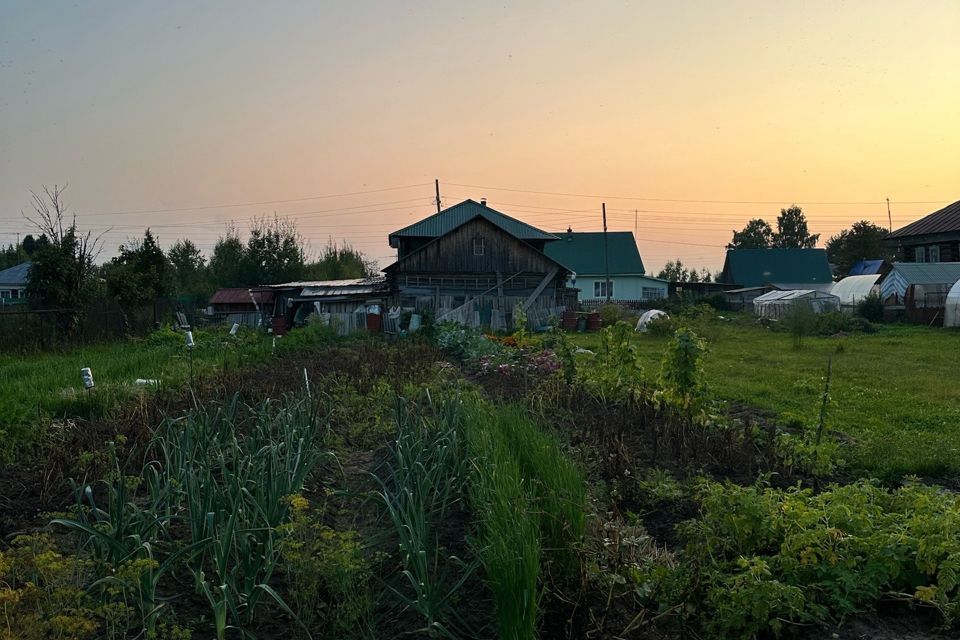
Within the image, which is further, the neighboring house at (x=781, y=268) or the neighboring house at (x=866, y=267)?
the neighboring house at (x=866, y=267)

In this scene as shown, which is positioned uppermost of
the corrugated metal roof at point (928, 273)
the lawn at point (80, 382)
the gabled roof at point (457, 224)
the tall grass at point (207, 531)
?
the gabled roof at point (457, 224)

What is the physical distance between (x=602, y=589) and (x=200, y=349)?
1473 centimetres

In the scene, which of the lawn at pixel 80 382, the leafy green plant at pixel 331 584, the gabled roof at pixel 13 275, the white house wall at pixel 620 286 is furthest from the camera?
the white house wall at pixel 620 286

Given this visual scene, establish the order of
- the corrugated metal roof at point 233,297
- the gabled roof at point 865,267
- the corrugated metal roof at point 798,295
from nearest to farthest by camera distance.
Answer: the corrugated metal roof at point 798,295 < the corrugated metal roof at point 233,297 < the gabled roof at point 865,267

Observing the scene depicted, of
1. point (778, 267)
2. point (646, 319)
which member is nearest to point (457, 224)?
point (646, 319)

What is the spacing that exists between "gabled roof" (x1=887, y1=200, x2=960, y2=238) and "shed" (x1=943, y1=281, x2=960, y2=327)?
13226 millimetres

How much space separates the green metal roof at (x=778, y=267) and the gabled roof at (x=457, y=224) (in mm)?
24198

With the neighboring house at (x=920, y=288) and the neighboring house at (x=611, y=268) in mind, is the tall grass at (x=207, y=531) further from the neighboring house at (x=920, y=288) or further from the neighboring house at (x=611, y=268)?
the neighboring house at (x=611, y=268)

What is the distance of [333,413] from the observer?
7695 millimetres

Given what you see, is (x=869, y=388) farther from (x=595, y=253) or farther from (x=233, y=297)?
(x=595, y=253)

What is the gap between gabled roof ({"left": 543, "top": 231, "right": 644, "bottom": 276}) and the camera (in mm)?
48812

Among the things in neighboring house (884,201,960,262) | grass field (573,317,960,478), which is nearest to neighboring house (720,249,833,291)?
neighboring house (884,201,960,262)

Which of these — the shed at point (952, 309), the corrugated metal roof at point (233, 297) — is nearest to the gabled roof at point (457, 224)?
the corrugated metal roof at point (233, 297)

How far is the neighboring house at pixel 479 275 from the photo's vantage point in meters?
29.1
